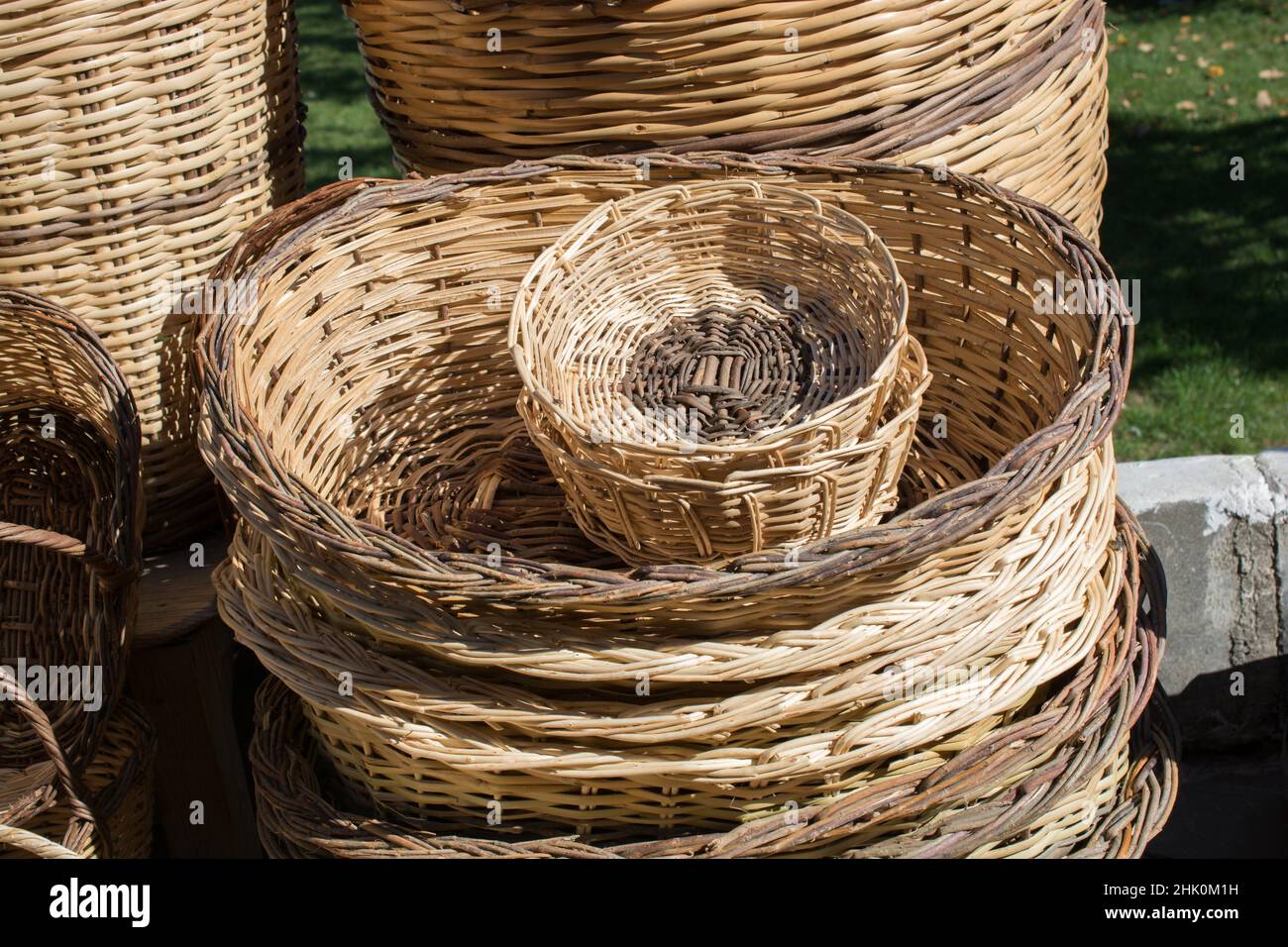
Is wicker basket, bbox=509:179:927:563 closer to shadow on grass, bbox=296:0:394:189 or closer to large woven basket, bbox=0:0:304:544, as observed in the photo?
large woven basket, bbox=0:0:304:544

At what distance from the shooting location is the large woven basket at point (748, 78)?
154cm

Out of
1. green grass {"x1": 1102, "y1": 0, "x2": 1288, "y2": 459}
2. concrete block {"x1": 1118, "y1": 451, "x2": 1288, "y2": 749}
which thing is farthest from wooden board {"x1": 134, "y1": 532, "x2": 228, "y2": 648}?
green grass {"x1": 1102, "y1": 0, "x2": 1288, "y2": 459}

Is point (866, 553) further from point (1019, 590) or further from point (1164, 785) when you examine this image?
point (1164, 785)

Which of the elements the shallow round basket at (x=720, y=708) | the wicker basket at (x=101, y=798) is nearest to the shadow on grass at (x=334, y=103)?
the wicker basket at (x=101, y=798)

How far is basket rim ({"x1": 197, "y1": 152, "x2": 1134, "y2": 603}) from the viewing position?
110cm

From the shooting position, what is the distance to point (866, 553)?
1102 mm

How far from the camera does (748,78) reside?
1572 mm

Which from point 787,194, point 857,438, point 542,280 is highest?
point 787,194

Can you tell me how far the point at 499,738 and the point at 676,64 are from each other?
0.80 m

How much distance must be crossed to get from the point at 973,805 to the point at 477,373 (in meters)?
0.89

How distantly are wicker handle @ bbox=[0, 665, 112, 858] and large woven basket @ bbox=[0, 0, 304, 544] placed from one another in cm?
46

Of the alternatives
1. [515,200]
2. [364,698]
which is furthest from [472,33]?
[364,698]

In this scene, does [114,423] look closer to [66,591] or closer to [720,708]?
[66,591]

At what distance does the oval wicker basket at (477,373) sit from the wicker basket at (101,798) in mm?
394
